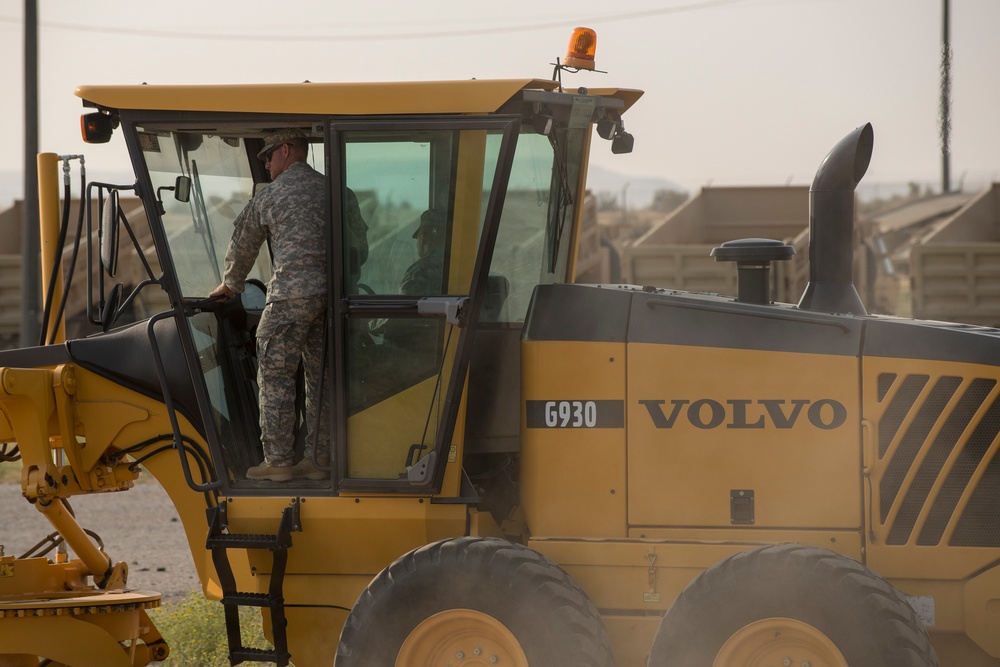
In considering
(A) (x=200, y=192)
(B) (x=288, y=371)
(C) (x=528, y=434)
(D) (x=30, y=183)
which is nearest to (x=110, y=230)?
(A) (x=200, y=192)

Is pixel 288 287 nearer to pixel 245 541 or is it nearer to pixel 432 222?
pixel 432 222

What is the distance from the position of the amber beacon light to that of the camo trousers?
1.36 m

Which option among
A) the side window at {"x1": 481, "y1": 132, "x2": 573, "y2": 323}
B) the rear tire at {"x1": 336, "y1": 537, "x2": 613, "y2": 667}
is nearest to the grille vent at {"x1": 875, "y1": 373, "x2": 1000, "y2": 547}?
the rear tire at {"x1": 336, "y1": 537, "x2": 613, "y2": 667}

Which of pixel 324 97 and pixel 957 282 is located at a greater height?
pixel 324 97

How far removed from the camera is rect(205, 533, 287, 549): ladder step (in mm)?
4438

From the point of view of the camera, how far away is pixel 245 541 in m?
4.46

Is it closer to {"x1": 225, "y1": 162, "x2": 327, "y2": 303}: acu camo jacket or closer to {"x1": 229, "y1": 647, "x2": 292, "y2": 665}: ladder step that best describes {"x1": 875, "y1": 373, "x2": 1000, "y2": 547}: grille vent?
{"x1": 225, "y1": 162, "x2": 327, "y2": 303}: acu camo jacket

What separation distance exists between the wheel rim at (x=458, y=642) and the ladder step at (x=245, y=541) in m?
0.71

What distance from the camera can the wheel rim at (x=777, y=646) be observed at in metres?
3.78

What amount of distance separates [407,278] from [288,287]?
468 millimetres

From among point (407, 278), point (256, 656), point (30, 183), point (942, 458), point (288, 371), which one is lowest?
point (256, 656)

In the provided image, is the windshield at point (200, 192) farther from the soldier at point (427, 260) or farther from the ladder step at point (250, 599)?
the ladder step at point (250, 599)

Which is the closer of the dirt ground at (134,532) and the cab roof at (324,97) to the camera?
the cab roof at (324,97)

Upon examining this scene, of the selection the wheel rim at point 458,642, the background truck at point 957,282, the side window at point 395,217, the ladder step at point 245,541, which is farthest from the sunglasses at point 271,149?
the background truck at point 957,282
